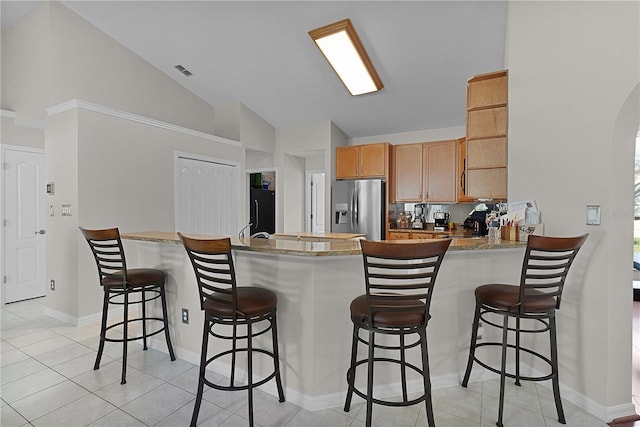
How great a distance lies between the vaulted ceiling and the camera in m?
3.21

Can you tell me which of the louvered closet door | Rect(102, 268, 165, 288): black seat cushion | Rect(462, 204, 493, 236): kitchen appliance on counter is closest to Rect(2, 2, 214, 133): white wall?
the louvered closet door

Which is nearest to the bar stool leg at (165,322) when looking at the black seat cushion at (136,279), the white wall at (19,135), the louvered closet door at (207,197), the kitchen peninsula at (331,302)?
the black seat cushion at (136,279)

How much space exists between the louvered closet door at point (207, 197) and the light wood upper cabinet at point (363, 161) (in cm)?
180

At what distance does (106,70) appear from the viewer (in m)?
4.12

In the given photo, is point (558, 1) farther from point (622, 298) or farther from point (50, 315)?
point (50, 315)

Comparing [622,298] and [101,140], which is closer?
[622,298]

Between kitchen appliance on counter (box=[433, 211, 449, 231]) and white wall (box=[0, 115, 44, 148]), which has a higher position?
white wall (box=[0, 115, 44, 148])

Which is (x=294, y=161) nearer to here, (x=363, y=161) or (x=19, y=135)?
(x=363, y=161)

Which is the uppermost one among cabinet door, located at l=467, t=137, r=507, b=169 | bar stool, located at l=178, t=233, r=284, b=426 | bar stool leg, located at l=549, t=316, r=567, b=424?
cabinet door, located at l=467, t=137, r=507, b=169

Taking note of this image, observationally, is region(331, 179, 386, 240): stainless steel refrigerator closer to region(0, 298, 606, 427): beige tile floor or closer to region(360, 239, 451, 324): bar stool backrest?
region(0, 298, 606, 427): beige tile floor

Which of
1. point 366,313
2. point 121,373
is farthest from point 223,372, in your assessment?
point 366,313

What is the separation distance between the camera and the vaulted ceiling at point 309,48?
10.5ft

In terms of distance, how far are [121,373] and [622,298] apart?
135 inches

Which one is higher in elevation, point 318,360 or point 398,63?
point 398,63
